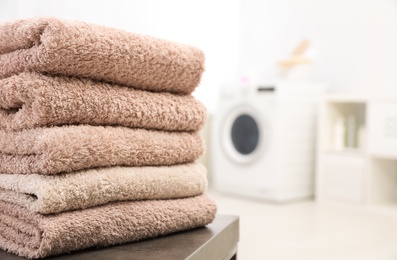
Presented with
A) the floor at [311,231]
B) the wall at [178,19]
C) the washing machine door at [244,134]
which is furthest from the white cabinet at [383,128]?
the wall at [178,19]

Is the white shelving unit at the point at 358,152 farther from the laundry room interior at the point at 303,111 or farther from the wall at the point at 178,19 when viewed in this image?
the wall at the point at 178,19

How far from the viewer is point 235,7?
13.2ft

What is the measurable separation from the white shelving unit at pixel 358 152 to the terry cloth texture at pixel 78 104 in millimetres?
2490

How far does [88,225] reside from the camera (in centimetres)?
54

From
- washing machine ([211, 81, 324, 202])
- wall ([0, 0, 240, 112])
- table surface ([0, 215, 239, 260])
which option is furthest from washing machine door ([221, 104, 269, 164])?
table surface ([0, 215, 239, 260])

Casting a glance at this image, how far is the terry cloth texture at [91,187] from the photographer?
0.51 m

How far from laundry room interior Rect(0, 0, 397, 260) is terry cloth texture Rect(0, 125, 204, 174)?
181 centimetres

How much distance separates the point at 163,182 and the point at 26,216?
7.1 inches

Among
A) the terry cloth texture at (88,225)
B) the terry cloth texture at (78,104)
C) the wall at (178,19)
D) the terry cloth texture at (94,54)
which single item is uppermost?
the wall at (178,19)

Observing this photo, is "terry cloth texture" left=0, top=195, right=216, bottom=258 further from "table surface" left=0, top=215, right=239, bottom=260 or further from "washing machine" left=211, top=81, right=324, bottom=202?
"washing machine" left=211, top=81, right=324, bottom=202

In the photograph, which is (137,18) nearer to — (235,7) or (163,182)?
(235,7)

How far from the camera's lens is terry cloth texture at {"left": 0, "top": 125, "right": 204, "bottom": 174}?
51 centimetres

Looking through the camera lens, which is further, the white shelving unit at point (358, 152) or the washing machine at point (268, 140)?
the washing machine at point (268, 140)

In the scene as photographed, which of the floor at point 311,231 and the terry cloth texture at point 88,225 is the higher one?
the terry cloth texture at point 88,225
